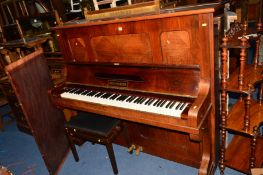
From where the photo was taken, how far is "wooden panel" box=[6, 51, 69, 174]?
2.47 meters

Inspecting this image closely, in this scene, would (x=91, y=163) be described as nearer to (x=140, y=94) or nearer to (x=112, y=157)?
(x=112, y=157)

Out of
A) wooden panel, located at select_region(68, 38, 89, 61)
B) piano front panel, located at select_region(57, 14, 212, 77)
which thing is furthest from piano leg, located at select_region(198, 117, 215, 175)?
wooden panel, located at select_region(68, 38, 89, 61)

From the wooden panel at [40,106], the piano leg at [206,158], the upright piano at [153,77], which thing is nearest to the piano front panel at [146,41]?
the upright piano at [153,77]

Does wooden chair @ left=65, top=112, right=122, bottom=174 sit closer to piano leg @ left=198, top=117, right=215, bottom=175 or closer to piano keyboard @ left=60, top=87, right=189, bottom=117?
piano keyboard @ left=60, top=87, right=189, bottom=117

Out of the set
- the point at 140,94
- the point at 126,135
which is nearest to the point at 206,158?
the point at 140,94

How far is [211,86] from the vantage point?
2.03 meters

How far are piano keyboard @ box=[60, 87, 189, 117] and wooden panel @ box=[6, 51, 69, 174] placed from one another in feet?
1.02

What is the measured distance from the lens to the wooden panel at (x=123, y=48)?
89.5 inches

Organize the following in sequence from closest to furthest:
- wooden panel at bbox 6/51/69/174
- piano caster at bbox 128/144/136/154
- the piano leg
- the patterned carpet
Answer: the piano leg < wooden panel at bbox 6/51/69/174 < the patterned carpet < piano caster at bbox 128/144/136/154

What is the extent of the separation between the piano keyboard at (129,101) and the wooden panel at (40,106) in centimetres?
31

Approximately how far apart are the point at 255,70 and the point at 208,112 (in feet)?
2.40

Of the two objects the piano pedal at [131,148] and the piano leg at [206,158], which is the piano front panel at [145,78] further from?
the piano pedal at [131,148]

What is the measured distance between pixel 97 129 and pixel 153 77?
2.90 ft

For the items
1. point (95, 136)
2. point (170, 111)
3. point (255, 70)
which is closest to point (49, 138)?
point (95, 136)
